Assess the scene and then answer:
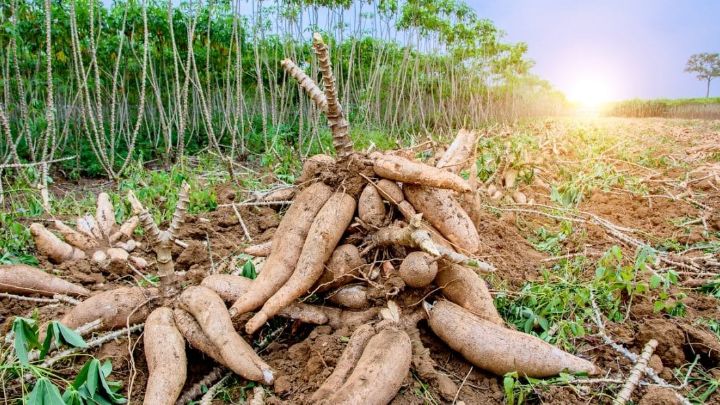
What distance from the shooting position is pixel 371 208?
2.03 m

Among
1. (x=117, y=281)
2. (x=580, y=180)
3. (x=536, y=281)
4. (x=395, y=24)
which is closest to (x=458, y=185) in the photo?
(x=536, y=281)

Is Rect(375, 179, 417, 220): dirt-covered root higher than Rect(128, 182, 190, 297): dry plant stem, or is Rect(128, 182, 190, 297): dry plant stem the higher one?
Rect(375, 179, 417, 220): dirt-covered root

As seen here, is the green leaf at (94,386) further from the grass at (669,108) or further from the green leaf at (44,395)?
the grass at (669,108)

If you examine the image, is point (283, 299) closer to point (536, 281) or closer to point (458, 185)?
point (458, 185)

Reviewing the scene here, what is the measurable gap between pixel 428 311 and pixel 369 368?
46 centimetres

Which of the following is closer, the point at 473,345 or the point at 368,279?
the point at 473,345

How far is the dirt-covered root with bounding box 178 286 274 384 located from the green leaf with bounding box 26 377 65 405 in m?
0.51

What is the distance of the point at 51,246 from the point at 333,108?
1.87 meters

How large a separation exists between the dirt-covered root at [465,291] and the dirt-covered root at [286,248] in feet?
2.01

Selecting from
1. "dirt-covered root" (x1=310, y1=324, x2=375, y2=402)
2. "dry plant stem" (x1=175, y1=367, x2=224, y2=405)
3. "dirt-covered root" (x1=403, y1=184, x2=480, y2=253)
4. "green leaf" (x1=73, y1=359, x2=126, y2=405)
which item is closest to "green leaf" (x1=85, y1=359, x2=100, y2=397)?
"green leaf" (x1=73, y1=359, x2=126, y2=405)

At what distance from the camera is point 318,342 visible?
1.78 m

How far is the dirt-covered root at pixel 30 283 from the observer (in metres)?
2.16

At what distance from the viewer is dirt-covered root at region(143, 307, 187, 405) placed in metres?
1.54

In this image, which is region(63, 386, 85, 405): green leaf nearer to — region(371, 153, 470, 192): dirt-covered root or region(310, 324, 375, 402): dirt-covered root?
region(310, 324, 375, 402): dirt-covered root
